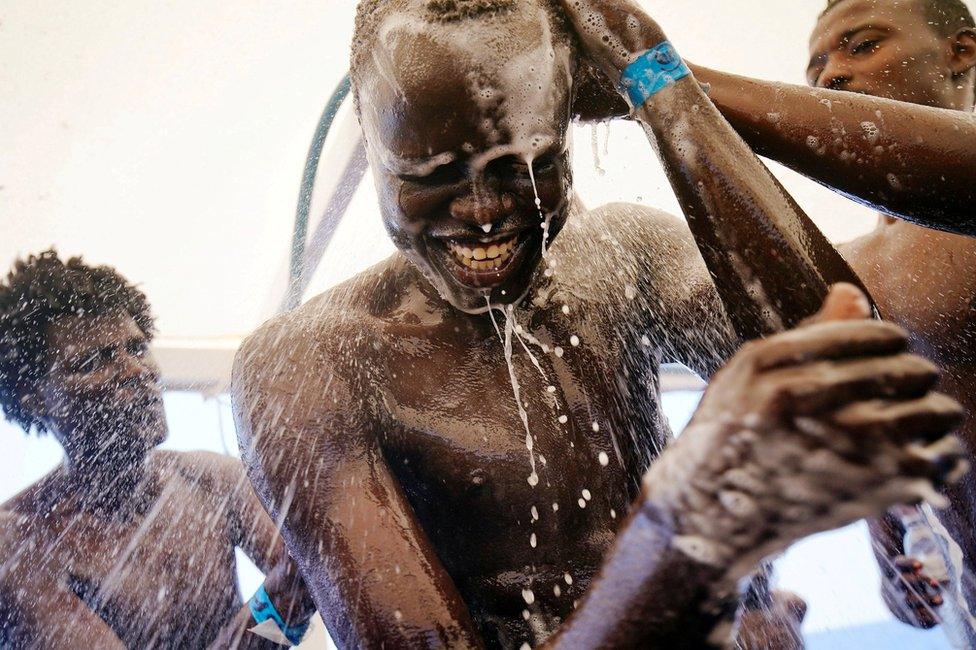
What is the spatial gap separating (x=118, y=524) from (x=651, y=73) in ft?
9.47

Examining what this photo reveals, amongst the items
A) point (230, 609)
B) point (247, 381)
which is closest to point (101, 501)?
point (230, 609)

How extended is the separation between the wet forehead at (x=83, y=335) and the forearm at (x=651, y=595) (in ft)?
9.83

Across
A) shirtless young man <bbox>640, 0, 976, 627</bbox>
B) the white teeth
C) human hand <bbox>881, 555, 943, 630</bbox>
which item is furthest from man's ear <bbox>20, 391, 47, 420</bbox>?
human hand <bbox>881, 555, 943, 630</bbox>

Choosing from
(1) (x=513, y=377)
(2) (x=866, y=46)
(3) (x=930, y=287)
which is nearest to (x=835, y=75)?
(2) (x=866, y=46)

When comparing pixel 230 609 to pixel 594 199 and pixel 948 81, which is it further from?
pixel 948 81

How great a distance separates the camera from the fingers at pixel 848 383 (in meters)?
0.74

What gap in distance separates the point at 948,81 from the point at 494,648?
2.50m

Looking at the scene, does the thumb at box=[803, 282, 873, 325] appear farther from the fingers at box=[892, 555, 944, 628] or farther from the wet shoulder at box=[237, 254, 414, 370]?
the fingers at box=[892, 555, 944, 628]

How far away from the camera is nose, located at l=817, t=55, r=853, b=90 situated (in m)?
2.81

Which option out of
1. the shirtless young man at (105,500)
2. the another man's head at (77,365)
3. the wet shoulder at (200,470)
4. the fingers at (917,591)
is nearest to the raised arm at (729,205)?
the fingers at (917,591)

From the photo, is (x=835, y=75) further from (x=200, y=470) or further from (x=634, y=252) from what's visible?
(x=200, y=470)

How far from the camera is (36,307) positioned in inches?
135

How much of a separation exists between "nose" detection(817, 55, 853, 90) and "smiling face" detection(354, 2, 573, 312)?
1651 millimetres

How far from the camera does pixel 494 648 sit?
1.64 m
